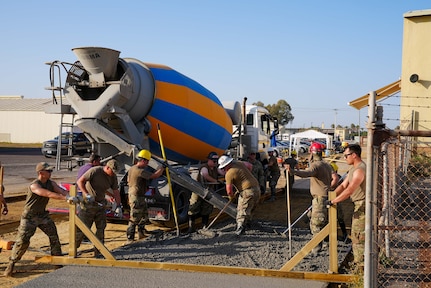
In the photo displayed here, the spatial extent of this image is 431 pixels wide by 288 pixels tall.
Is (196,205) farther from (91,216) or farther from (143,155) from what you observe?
(91,216)

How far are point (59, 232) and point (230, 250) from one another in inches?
157

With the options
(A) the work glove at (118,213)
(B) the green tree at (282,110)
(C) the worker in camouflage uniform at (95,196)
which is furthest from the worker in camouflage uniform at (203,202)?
(B) the green tree at (282,110)

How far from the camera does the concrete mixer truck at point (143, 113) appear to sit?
9039mm

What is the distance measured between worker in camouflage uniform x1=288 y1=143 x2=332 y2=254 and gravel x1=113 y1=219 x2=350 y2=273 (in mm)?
414

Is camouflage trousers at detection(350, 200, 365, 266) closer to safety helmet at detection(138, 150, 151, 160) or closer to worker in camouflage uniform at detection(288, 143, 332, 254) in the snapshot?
worker in camouflage uniform at detection(288, 143, 332, 254)

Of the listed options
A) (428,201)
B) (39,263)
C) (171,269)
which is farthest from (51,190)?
(428,201)

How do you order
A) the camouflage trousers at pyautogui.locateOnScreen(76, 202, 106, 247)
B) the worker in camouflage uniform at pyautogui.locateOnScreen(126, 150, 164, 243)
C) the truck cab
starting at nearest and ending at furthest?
1. the camouflage trousers at pyautogui.locateOnScreen(76, 202, 106, 247)
2. the worker in camouflage uniform at pyautogui.locateOnScreen(126, 150, 164, 243)
3. the truck cab

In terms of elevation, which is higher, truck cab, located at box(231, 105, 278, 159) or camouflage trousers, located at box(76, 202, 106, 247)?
truck cab, located at box(231, 105, 278, 159)

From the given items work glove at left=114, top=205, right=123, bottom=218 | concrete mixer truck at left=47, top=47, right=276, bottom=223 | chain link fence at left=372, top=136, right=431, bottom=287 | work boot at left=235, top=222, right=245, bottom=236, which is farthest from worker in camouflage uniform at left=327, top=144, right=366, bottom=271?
work glove at left=114, top=205, right=123, bottom=218

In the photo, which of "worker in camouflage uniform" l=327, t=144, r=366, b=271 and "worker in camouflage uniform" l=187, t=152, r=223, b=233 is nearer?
"worker in camouflage uniform" l=327, t=144, r=366, b=271

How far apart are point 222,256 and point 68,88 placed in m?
4.60

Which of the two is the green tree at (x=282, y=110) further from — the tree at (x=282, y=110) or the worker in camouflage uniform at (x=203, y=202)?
the worker in camouflage uniform at (x=203, y=202)

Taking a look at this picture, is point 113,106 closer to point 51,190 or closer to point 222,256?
point 51,190

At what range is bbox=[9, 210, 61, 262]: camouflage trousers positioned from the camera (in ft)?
22.5
